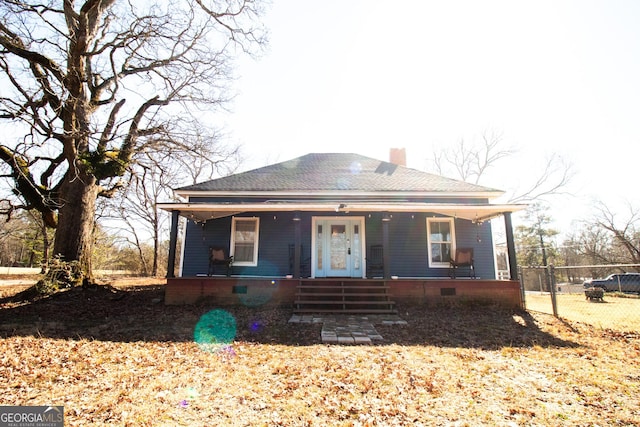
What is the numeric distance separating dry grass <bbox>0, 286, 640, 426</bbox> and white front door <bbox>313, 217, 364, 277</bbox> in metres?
3.61

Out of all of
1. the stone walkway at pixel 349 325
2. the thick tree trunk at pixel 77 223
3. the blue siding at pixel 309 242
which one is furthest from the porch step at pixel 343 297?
the thick tree trunk at pixel 77 223

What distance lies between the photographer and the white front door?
996 cm

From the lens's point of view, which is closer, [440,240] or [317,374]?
[317,374]

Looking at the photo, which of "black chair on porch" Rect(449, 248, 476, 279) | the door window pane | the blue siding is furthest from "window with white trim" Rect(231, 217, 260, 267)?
"black chair on porch" Rect(449, 248, 476, 279)

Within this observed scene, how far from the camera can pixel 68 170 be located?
9203mm

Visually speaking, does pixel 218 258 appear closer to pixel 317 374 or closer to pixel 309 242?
pixel 309 242

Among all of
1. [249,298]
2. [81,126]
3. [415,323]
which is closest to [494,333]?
[415,323]

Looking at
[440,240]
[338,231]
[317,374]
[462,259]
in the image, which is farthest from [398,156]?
[317,374]

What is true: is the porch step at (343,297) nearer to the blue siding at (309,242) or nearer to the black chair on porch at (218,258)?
the blue siding at (309,242)

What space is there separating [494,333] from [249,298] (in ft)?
19.0

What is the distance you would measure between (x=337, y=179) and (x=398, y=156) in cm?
412

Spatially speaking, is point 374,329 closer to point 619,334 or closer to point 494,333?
point 494,333

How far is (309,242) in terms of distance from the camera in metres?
10.1

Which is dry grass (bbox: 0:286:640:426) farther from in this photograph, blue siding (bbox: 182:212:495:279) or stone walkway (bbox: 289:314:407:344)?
blue siding (bbox: 182:212:495:279)
